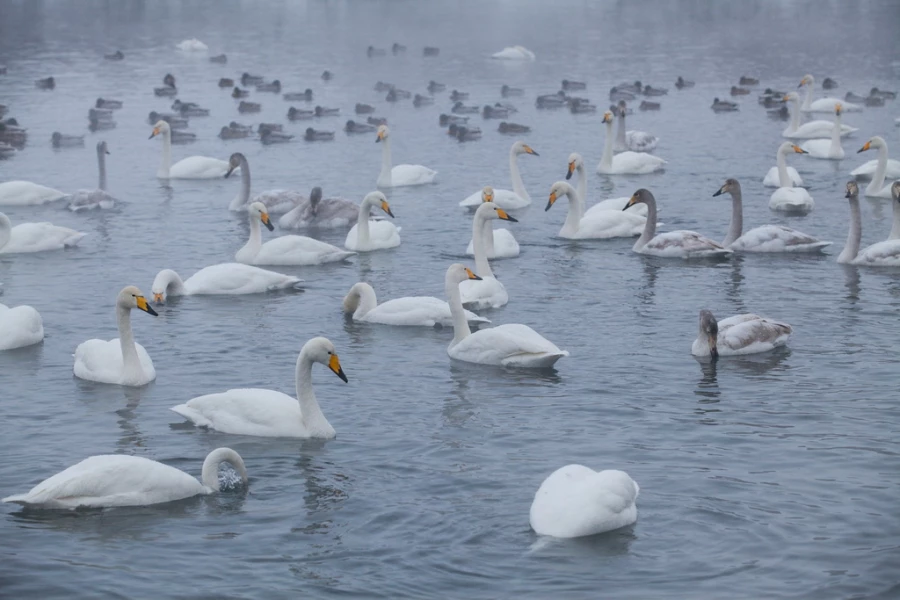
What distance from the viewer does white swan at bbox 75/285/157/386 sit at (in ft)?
51.0

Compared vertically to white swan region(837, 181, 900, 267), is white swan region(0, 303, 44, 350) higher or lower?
lower

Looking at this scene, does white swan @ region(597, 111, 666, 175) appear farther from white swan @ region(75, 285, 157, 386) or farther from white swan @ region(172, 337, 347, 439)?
white swan @ region(172, 337, 347, 439)

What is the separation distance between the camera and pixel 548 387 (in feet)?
51.5

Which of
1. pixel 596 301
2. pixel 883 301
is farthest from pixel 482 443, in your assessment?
pixel 883 301

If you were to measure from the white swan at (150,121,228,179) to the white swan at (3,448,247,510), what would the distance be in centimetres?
1858

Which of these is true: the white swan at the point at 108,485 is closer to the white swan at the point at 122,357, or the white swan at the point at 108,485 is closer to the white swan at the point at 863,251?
the white swan at the point at 122,357

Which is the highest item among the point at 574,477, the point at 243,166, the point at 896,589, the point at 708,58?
the point at 708,58

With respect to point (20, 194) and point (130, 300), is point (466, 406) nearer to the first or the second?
point (130, 300)

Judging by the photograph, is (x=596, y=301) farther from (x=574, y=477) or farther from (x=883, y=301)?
(x=574, y=477)

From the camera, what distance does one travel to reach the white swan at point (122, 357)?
15539mm

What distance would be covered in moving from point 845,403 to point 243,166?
557 inches

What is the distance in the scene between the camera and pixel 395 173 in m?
29.3

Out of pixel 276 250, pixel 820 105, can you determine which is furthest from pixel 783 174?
pixel 820 105

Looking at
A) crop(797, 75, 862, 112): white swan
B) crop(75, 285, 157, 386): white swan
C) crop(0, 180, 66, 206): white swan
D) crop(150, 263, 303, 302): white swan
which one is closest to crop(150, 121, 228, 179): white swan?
crop(0, 180, 66, 206): white swan
